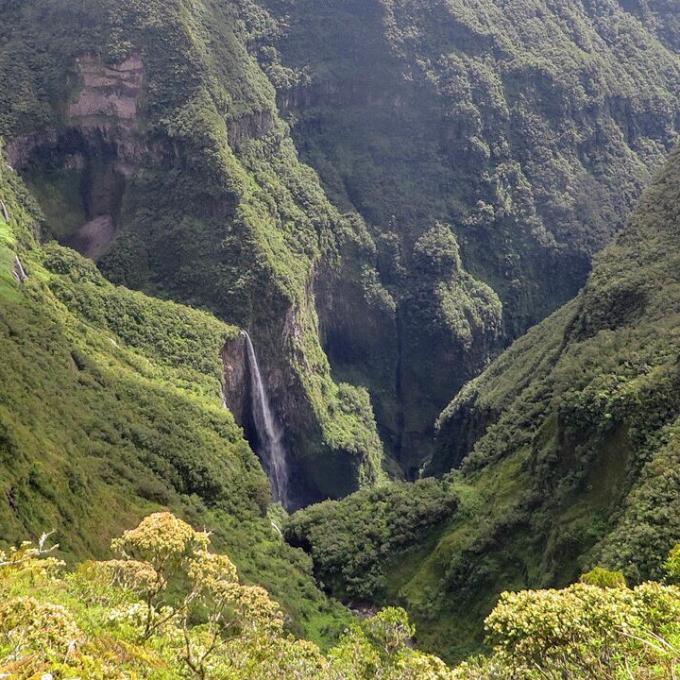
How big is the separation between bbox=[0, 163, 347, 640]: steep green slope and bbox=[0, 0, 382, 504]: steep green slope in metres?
5.72

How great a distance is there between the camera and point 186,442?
4797 cm

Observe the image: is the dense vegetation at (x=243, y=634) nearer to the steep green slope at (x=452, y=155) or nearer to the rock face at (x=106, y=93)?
the rock face at (x=106, y=93)

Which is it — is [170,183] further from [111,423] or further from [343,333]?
[111,423]

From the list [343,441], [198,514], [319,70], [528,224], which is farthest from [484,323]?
[198,514]

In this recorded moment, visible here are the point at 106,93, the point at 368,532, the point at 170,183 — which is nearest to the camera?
the point at 368,532

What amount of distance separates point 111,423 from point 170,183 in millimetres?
31919

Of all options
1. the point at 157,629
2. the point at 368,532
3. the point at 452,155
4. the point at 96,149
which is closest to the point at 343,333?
the point at 452,155

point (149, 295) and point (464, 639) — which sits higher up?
point (149, 295)

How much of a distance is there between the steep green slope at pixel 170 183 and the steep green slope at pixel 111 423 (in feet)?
18.8

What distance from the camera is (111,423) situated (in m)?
44.2

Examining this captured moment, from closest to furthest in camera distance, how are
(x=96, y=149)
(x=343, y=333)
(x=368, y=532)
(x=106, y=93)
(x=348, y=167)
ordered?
(x=368, y=532) < (x=106, y=93) < (x=96, y=149) < (x=343, y=333) < (x=348, y=167)

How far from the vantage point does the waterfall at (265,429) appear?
64.9m

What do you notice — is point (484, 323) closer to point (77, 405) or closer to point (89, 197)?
point (89, 197)

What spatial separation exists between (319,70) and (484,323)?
35.4 meters
